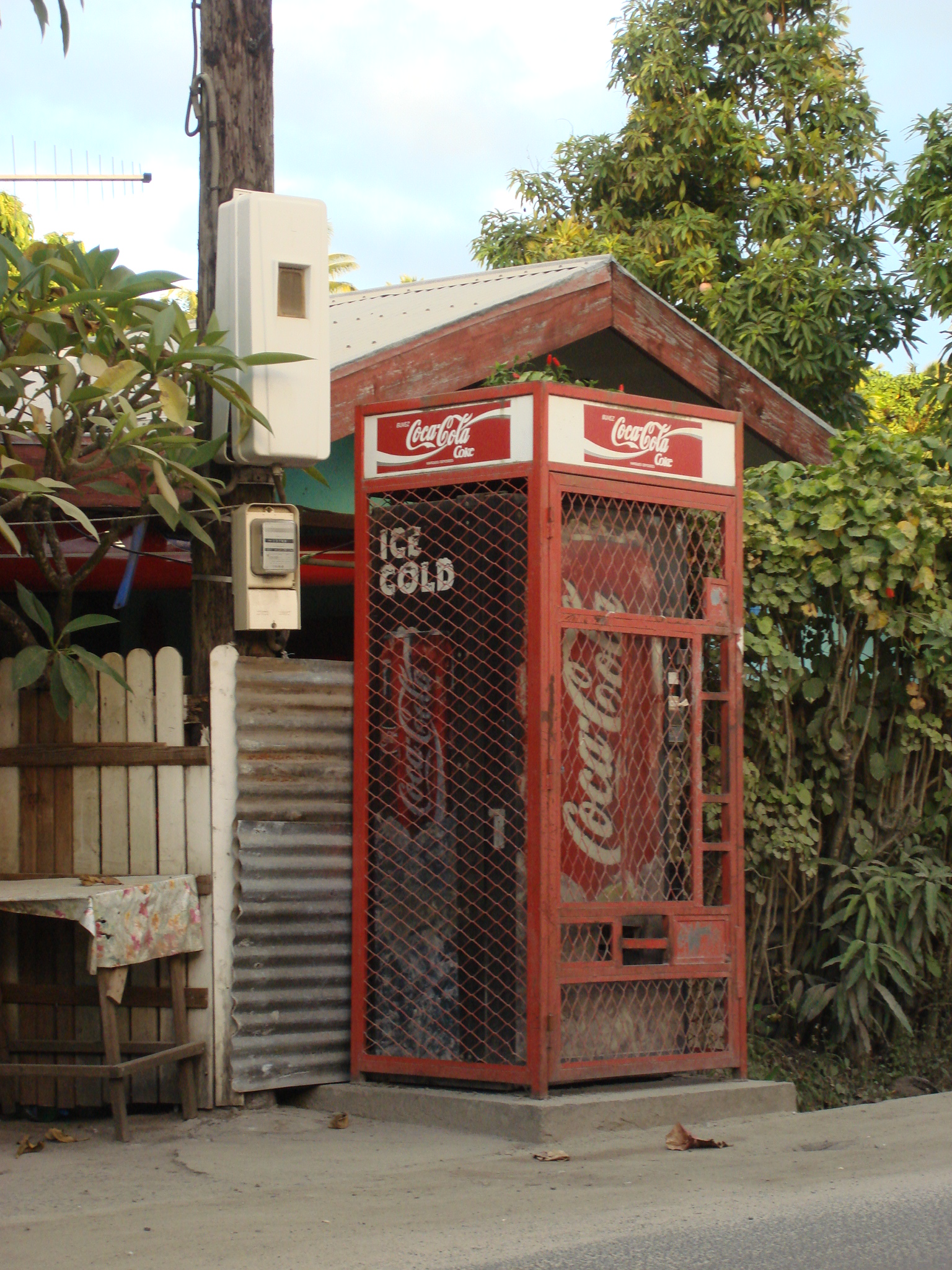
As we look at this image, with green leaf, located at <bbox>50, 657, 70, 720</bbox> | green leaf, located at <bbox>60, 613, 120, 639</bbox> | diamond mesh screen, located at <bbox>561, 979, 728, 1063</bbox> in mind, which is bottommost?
diamond mesh screen, located at <bbox>561, 979, 728, 1063</bbox>

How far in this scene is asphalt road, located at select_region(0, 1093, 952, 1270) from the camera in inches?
163

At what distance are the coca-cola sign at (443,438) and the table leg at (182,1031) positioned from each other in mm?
2168

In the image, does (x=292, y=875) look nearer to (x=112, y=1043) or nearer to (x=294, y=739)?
(x=294, y=739)

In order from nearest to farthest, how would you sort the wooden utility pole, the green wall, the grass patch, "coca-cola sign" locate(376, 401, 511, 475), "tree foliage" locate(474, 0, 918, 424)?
"coca-cola sign" locate(376, 401, 511, 475) → the wooden utility pole → the grass patch → the green wall → "tree foliage" locate(474, 0, 918, 424)

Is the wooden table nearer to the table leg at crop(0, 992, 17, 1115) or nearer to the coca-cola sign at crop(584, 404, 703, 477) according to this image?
the table leg at crop(0, 992, 17, 1115)

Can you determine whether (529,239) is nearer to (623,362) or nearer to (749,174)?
(749,174)

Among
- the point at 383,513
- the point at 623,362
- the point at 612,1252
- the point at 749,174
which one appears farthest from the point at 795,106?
the point at 612,1252

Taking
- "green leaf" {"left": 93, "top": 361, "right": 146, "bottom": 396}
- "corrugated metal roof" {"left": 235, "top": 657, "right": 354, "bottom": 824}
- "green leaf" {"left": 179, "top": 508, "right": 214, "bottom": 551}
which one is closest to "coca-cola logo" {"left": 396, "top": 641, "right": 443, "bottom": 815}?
"corrugated metal roof" {"left": 235, "top": 657, "right": 354, "bottom": 824}

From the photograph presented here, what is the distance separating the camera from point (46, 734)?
6090 millimetres

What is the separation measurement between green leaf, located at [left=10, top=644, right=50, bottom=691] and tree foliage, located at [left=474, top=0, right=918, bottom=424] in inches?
495

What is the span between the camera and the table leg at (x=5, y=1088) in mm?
5879

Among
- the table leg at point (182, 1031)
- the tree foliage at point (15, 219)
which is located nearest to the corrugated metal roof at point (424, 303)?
the table leg at point (182, 1031)

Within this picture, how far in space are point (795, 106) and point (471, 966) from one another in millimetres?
15755

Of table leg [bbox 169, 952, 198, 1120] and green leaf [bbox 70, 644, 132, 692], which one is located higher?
green leaf [bbox 70, 644, 132, 692]
